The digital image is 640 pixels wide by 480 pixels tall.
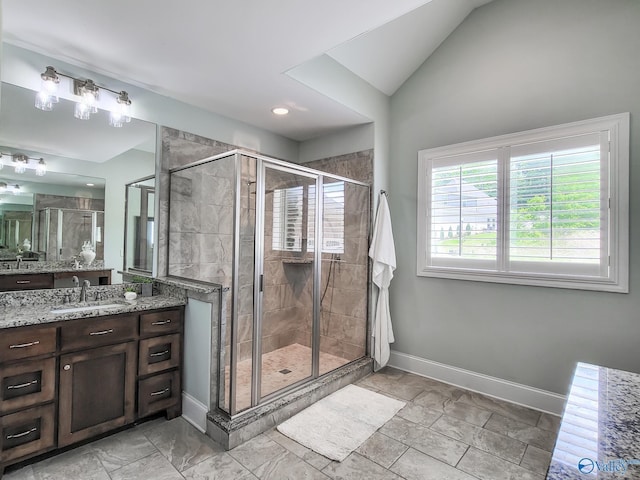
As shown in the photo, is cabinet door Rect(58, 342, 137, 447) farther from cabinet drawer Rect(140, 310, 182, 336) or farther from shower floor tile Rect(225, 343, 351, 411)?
shower floor tile Rect(225, 343, 351, 411)

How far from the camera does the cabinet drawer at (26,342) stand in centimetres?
185

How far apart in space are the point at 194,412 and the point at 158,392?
29cm

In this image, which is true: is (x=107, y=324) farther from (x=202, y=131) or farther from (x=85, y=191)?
(x=202, y=131)

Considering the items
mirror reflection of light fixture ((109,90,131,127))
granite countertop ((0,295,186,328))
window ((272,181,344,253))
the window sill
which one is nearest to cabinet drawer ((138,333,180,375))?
granite countertop ((0,295,186,328))

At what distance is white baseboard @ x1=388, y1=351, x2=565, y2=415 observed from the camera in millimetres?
2678

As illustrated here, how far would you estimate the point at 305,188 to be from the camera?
2984 millimetres

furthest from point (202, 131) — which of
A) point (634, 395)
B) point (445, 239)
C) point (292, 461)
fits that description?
point (634, 395)

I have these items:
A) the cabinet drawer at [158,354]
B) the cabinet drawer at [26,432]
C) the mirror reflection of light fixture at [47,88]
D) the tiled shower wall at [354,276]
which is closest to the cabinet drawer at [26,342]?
the cabinet drawer at [26,432]

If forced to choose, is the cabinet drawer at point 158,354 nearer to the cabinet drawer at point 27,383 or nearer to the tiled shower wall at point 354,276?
the cabinet drawer at point 27,383

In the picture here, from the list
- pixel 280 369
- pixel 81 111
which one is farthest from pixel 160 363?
pixel 81 111

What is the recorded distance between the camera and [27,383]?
1.92m

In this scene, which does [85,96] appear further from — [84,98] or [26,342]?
[26,342]

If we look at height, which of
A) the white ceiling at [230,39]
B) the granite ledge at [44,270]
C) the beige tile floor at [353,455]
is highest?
the white ceiling at [230,39]

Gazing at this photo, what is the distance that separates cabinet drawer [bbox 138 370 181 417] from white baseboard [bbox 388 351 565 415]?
2120 mm
